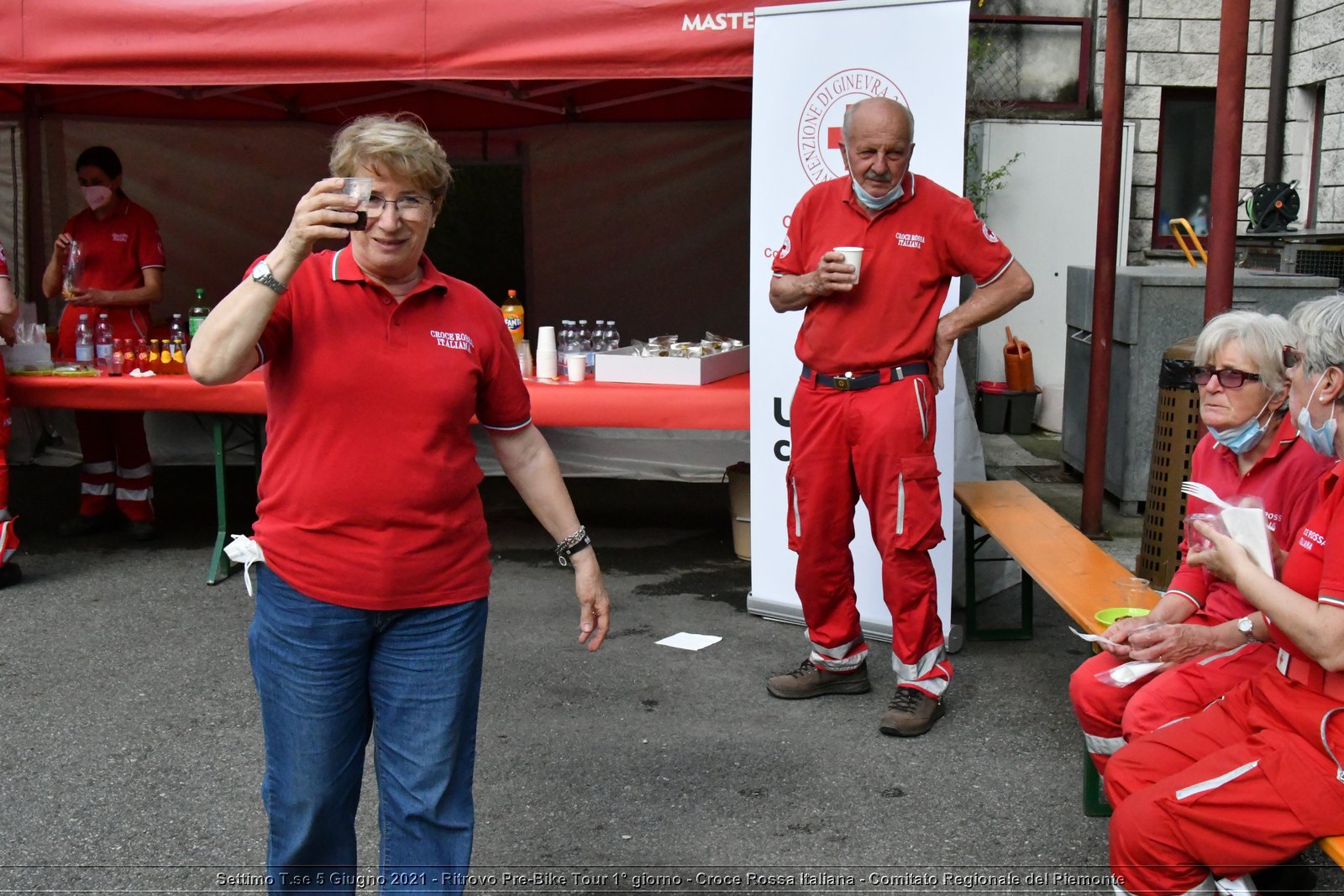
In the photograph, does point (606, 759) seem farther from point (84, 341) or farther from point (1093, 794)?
point (84, 341)

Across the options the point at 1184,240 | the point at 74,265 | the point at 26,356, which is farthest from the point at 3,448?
the point at 1184,240

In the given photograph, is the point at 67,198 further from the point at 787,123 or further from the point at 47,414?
the point at 787,123

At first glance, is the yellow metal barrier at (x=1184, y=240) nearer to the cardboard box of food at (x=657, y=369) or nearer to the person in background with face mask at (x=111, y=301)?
the cardboard box of food at (x=657, y=369)

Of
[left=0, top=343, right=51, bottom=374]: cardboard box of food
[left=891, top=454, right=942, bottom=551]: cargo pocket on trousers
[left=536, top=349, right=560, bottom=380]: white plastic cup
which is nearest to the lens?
[left=891, top=454, right=942, bottom=551]: cargo pocket on trousers

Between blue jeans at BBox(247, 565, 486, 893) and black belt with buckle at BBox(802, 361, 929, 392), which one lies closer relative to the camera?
blue jeans at BBox(247, 565, 486, 893)

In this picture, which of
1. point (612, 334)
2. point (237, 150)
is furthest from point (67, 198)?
point (612, 334)

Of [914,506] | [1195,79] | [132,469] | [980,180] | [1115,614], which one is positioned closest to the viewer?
[1115,614]

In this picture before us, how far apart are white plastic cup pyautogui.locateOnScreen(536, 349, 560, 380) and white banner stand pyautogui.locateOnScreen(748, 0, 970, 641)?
51.8 inches

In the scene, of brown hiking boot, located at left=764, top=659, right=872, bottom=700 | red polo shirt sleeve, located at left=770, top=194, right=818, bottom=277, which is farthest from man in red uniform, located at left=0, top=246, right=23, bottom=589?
red polo shirt sleeve, located at left=770, top=194, right=818, bottom=277

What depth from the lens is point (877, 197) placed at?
428cm

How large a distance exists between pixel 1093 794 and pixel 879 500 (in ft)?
3.66

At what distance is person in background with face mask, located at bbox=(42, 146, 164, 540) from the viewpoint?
697 cm

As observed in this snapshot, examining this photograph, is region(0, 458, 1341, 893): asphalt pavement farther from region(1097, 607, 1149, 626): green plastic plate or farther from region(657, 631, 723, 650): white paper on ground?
region(1097, 607, 1149, 626): green plastic plate

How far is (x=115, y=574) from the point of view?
631 centimetres
